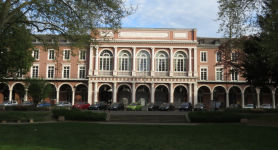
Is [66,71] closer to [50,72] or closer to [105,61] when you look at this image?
[50,72]

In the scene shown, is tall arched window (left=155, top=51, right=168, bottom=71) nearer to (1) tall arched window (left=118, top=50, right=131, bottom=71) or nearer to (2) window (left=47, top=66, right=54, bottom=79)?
(1) tall arched window (left=118, top=50, right=131, bottom=71)

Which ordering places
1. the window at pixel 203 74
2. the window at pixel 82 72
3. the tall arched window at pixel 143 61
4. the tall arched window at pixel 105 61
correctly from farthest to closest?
the window at pixel 203 74, the window at pixel 82 72, the tall arched window at pixel 105 61, the tall arched window at pixel 143 61

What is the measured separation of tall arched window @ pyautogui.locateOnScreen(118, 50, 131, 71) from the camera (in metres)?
48.3

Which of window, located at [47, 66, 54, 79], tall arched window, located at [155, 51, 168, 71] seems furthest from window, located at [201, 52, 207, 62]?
window, located at [47, 66, 54, 79]

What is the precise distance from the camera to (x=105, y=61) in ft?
159

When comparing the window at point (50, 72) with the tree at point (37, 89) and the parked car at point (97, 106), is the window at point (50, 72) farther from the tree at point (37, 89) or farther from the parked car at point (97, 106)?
the tree at point (37, 89)

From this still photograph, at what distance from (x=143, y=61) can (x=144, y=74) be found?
278 centimetres

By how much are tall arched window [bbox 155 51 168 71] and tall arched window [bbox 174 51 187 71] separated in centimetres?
195

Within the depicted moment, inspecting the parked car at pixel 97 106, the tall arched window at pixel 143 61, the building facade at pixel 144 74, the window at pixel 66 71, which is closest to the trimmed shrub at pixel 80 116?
the parked car at pixel 97 106

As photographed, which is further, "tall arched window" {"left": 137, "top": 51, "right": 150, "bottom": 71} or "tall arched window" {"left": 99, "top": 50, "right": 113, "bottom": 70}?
"tall arched window" {"left": 99, "top": 50, "right": 113, "bottom": 70}

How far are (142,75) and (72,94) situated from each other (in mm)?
14205

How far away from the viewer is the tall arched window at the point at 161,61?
48281mm

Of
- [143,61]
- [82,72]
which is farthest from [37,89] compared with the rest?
[143,61]

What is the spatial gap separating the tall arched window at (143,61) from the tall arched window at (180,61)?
5471 mm
